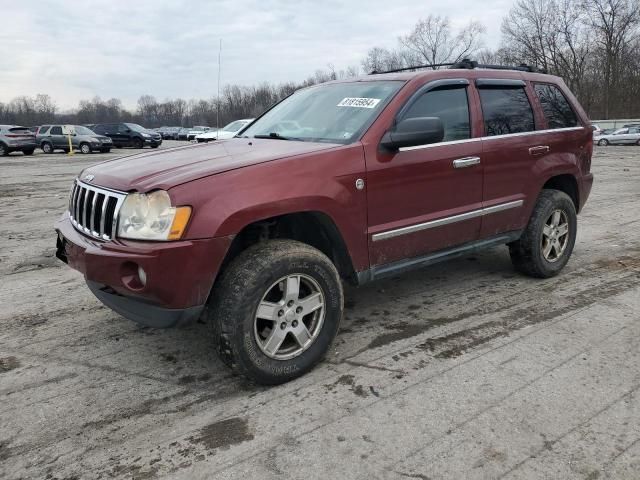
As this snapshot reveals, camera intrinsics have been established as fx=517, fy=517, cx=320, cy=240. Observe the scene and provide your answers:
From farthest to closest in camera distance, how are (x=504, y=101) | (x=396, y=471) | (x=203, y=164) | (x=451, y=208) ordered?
(x=504, y=101)
(x=451, y=208)
(x=203, y=164)
(x=396, y=471)

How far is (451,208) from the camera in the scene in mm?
3951

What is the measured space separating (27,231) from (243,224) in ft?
19.8

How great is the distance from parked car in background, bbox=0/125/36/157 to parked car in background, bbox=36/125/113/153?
1.70m

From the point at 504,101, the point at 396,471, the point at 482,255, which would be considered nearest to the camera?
the point at 396,471

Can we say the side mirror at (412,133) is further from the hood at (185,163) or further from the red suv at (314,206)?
the hood at (185,163)

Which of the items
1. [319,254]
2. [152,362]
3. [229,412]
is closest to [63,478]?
[229,412]

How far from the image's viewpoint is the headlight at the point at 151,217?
8.93ft

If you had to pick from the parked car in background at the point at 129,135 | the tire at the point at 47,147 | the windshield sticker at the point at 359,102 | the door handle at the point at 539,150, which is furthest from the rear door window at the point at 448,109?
the parked car in background at the point at 129,135

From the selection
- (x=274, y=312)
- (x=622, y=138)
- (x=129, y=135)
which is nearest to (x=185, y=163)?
(x=274, y=312)

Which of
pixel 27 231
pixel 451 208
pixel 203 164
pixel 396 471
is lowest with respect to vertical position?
pixel 396 471

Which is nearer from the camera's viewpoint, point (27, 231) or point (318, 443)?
point (318, 443)

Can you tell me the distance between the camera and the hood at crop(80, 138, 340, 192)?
2.88 meters

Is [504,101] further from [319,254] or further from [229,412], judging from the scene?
[229,412]

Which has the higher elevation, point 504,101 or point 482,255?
point 504,101
